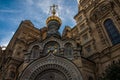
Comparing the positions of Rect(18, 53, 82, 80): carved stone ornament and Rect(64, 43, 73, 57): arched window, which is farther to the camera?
Rect(64, 43, 73, 57): arched window

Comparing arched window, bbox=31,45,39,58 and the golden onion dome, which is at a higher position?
the golden onion dome

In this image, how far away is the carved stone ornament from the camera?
53.4 ft

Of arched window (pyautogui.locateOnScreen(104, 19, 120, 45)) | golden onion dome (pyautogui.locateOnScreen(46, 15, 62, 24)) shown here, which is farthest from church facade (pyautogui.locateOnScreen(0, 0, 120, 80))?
golden onion dome (pyautogui.locateOnScreen(46, 15, 62, 24))

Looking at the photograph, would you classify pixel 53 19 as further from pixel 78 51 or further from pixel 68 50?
pixel 78 51

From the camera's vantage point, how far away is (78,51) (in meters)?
17.8

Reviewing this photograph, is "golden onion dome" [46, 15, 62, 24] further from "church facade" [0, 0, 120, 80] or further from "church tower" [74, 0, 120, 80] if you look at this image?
"church tower" [74, 0, 120, 80]

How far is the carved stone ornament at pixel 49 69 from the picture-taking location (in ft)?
53.4

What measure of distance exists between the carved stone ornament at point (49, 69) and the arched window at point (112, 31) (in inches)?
299

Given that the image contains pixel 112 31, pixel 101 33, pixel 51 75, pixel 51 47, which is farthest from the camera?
pixel 101 33

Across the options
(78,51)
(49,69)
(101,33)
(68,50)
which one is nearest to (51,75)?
(49,69)

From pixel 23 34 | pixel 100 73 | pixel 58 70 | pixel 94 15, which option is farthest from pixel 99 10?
pixel 23 34

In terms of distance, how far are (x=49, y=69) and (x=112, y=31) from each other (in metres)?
11.0

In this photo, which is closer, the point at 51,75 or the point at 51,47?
the point at 51,75

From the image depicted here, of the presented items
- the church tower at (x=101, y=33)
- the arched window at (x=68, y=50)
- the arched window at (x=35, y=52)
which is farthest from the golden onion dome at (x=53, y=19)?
the arched window at (x=68, y=50)
